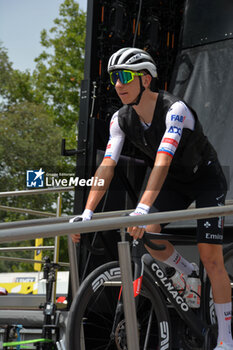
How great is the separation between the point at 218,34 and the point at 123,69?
2868 mm

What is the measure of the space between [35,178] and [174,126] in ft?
8.97

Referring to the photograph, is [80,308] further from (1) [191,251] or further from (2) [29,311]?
(1) [191,251]

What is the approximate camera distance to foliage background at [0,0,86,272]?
22.2 m

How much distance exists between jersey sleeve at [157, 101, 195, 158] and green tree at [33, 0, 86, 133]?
62.4 feet

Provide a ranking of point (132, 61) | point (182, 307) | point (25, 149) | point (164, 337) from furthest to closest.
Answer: point (25, 149)
point (182, 307)
point (132, 61)
point (164, 337)

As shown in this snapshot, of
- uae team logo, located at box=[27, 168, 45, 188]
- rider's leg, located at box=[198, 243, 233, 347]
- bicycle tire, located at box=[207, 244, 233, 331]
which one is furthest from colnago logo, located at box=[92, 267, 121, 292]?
uae team logo, located at box=[27, 168, 45, 188]

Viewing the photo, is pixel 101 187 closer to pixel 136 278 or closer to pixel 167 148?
pixel 167 148

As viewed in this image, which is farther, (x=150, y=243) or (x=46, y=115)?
(x=46, y=115)

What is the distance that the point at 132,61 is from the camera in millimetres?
4094

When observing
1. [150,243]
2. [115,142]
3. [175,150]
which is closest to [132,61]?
[115,142]

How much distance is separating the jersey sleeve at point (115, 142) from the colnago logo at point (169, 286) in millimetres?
776

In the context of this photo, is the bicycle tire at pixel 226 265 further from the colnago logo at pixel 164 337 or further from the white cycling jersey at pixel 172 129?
the white cycling jersey at pixel 172 129

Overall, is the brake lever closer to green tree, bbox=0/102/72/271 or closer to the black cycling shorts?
the black cycling shorts

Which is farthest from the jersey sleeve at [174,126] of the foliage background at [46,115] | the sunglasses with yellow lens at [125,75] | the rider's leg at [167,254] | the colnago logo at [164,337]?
the foliage background at [46,115]
